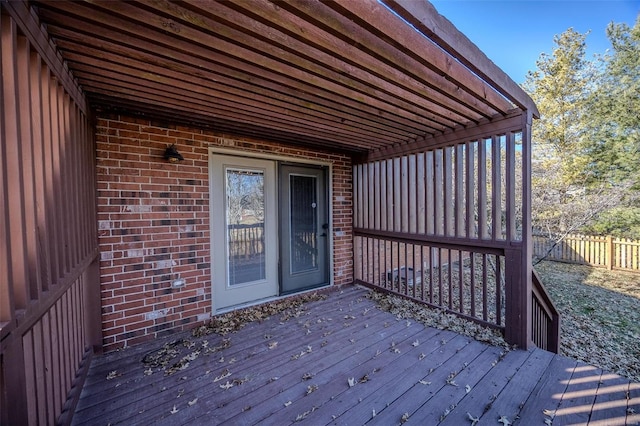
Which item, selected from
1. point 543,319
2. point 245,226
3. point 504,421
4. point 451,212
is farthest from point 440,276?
point 245,226

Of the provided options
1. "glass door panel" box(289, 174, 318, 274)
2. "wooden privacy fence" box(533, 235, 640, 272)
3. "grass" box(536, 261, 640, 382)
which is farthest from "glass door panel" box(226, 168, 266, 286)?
"wooden privacy fence" box(533, 235, 640, 272)

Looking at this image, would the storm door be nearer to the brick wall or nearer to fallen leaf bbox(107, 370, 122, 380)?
the brick wall

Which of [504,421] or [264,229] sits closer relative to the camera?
[504,421]

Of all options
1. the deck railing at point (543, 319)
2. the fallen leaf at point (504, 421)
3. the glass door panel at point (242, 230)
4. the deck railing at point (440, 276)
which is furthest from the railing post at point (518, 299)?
the glass door panel at point (242, 230)

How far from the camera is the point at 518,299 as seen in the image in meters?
2.53

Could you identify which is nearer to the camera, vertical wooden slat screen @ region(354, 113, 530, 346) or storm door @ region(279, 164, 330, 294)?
vertical wooden slat screen @ region(354, 113, 530, 346)

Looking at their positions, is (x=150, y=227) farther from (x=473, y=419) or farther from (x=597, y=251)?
(x=597, y=251)

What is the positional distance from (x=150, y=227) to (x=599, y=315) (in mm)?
7119

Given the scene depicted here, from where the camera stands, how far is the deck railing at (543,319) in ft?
9.40

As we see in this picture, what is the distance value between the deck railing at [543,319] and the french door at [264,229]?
8.72ft

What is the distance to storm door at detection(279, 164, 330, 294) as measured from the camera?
12.3ft

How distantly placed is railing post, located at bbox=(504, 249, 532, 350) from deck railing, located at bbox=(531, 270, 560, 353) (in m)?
0.32

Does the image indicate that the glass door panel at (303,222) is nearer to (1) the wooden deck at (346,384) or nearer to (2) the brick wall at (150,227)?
(2) the brick wall at (150,227)

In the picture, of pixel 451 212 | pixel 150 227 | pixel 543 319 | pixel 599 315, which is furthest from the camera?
pixel 599 315
